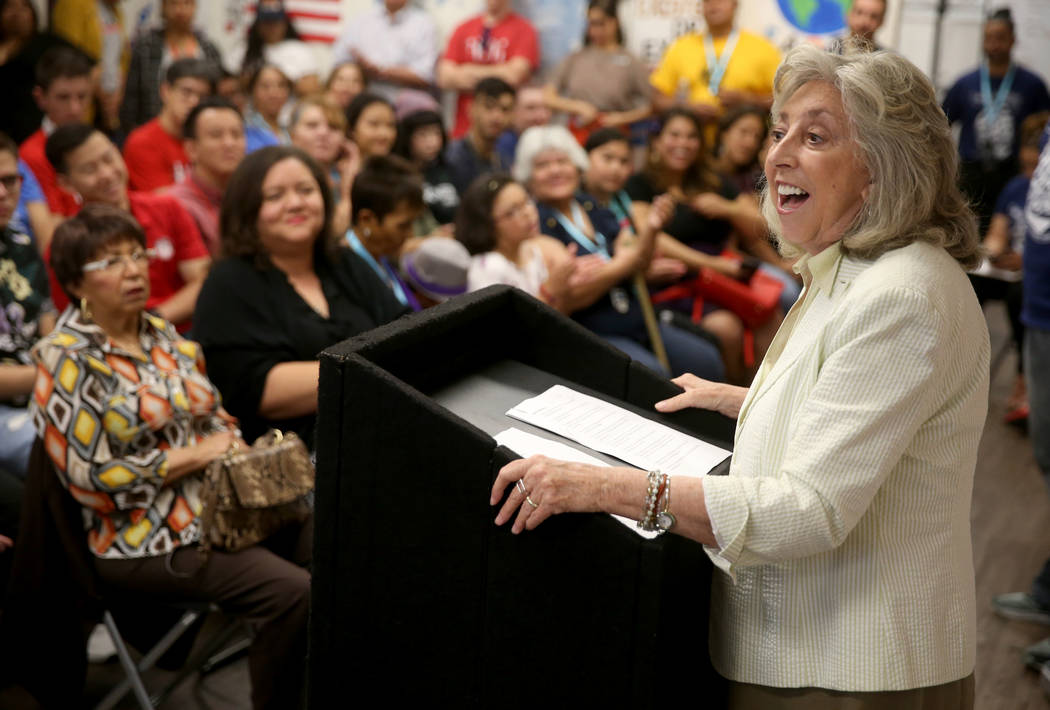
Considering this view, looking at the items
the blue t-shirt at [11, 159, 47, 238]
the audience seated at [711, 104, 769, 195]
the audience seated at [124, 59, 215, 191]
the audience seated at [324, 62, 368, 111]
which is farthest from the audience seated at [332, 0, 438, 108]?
the blue t-shirt at [11, 159, 47, 238]

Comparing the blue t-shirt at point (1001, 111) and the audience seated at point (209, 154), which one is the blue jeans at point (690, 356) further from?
the blue t-shirt at point (1001, 111)

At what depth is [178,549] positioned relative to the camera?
242 cm

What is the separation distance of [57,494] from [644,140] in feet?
17.3

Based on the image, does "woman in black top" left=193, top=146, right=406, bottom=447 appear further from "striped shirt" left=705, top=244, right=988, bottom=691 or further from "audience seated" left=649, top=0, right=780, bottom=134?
"audience seated" left=649, top=0, right=780, bottom=134

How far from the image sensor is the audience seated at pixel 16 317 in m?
2.88

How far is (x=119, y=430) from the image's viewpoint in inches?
93.0

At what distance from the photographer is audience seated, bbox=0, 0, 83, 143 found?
224 inches

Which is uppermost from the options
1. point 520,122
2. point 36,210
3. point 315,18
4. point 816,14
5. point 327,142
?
point 816,14

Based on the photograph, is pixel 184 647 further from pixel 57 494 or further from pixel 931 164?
pixel 931 164

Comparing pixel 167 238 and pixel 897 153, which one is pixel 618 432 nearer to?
pixel 897 153

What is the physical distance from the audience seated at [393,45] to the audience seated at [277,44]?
1.22 ft

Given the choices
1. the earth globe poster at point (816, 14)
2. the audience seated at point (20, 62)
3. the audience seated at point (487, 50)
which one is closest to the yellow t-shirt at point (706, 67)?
the earth globe poster at point (816, 14)

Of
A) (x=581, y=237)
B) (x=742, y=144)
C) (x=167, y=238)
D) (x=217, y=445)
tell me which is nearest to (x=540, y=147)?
(x=581, y=237)

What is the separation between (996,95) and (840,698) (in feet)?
20.0
